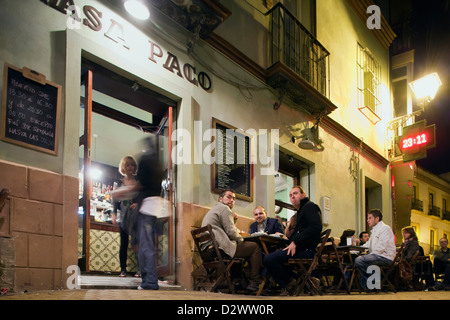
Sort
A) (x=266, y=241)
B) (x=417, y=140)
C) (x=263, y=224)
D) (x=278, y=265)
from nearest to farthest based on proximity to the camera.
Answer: (x=278, y=265)
(x=266, y=241)
(x=263, y=224)
(x=417, y=140)

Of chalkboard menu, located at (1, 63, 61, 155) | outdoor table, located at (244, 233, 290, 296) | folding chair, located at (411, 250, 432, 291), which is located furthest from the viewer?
folding chair, located at (411, 250, 432, 291)

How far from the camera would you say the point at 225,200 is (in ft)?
20.9

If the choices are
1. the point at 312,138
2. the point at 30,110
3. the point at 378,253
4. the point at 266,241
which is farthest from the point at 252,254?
the point at 312,138

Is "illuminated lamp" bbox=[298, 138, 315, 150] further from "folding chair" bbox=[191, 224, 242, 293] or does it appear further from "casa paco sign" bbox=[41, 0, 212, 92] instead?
"folding chair" bbox=[191, 224, 242, 293]

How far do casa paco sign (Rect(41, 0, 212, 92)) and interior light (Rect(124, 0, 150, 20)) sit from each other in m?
0.24

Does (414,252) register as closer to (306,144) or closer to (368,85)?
(306,144)

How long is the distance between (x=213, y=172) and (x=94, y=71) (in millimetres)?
2458

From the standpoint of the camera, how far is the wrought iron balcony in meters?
8.83

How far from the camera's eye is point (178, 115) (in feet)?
22.5

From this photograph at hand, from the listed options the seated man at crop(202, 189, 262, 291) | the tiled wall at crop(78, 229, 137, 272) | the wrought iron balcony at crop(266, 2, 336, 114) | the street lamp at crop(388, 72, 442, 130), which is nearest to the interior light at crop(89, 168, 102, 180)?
the tiled wall at crop(78, 229, 137, 272)

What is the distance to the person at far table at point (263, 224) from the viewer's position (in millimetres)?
7422

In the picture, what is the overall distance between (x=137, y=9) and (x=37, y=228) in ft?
10.5

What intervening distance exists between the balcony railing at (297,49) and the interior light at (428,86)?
15.1ft
